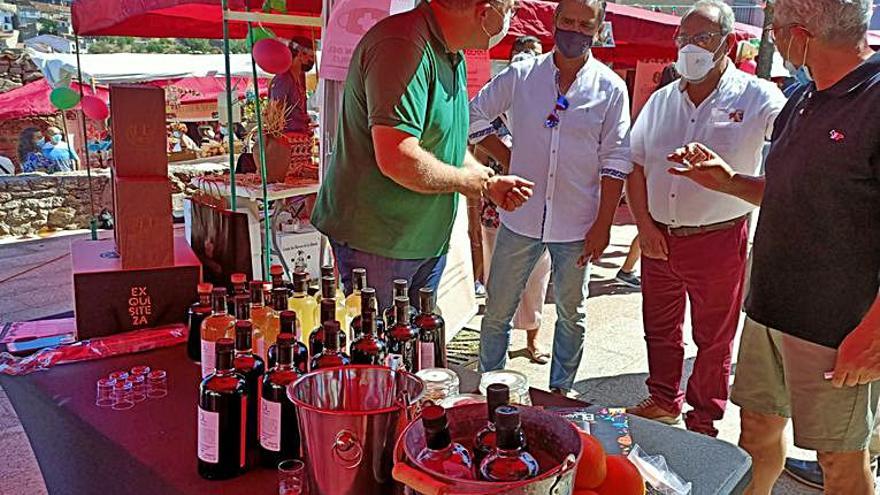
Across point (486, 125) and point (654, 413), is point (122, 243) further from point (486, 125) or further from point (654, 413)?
point (654, 413)

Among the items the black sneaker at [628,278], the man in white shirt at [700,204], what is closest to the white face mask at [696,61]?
the man in white shirt at [700,204]

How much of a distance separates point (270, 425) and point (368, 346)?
0.22 meters

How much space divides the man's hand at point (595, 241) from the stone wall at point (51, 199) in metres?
5.21

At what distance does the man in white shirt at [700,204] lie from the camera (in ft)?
8.36

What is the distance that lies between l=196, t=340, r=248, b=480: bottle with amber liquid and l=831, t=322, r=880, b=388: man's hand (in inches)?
52.8

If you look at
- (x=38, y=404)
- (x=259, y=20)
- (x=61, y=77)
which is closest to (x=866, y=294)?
(x=38, y=404)

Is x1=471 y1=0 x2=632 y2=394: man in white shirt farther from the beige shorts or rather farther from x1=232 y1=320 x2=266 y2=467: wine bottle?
x1=232 y1=320 x2=266 y2=467: wine bottle

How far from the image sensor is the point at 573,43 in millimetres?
2660

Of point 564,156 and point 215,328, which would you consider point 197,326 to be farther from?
point 564,156

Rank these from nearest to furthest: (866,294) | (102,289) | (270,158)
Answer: (866,294) → (102,289) → (270,158)

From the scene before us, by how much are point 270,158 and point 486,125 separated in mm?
1914

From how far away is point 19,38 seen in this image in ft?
43.8

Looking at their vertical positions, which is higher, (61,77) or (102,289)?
(61,77)

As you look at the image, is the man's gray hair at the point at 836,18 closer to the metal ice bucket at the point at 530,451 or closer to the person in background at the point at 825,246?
the person in background at the point at 825,246
